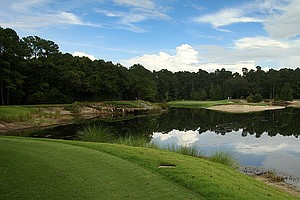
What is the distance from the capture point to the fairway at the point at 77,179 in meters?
6.30

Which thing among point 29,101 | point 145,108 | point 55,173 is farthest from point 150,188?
point 145,108

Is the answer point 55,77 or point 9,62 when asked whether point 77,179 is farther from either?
point 55,77

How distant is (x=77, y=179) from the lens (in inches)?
287

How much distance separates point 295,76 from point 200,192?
406ft

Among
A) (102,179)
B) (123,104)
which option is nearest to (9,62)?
(123,104)

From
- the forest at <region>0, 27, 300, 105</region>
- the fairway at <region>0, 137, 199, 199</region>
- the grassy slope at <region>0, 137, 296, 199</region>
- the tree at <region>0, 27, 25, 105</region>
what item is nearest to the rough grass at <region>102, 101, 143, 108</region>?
the forest at <region>0, 27, 300, 105</region>

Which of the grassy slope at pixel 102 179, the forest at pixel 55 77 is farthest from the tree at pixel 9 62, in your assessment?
the grassy slope at pixel 102 179

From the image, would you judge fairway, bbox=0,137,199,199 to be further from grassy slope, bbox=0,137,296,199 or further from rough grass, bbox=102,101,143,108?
rough grass, bbox=102,101,143,108

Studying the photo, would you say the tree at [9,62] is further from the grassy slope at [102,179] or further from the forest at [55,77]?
the grassy slope at [102,179]

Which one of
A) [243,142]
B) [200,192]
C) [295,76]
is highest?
[295,76]

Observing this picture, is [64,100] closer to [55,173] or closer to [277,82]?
[55,173]

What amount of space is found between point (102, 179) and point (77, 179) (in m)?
0.60

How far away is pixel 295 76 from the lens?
117500 millimetres

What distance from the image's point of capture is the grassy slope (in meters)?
6.41
